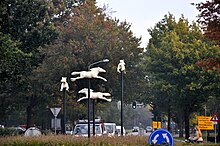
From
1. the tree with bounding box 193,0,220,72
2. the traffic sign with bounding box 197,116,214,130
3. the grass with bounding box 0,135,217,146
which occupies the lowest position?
the grass with bounding box 0,135,217,146

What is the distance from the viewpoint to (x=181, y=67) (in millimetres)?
49938

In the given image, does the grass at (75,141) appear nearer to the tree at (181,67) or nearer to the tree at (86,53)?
the tree at (86,53)

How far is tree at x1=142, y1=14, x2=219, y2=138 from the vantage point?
49.2 meters

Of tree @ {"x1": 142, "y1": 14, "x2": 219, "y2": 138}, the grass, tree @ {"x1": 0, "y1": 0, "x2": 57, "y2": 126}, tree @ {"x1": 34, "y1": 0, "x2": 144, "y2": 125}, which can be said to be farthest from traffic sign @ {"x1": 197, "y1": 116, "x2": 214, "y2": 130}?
the grass

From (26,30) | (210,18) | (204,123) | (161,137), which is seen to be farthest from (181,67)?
(161,137)

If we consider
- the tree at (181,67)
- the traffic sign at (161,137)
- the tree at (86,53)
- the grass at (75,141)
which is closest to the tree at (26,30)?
the grass at (75,141)

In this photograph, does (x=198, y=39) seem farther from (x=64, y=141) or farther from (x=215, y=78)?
(x=64, y=141)

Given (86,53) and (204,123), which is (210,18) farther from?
(86,53)

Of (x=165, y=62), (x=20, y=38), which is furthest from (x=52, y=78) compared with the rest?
(x=20, y=38)

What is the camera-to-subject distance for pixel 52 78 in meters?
48.5

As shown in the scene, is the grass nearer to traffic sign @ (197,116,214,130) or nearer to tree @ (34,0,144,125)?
traffic sign @ (197,116,214,130)

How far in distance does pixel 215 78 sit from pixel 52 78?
14.6m

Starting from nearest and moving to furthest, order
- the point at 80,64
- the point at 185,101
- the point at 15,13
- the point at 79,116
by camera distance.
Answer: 1. the point at 15,13
2. the point at 80,64
3. the point at 185,101
4. the point at 79,116

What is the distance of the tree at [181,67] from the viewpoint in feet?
161
